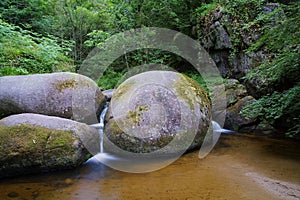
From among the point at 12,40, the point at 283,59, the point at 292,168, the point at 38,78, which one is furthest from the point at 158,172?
the point at 12,40

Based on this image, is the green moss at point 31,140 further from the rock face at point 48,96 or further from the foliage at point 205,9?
the foliage at point 205,9

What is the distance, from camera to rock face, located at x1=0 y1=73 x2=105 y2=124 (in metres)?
4.89

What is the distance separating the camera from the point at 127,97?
14.2ft

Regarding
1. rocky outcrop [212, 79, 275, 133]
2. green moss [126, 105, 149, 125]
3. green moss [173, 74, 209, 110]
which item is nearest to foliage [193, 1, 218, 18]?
rocky outcrop [212, 79, 275, 133]

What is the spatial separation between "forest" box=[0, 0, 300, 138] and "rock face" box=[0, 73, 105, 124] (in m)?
1.26

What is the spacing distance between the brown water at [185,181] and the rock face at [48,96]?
1799 millimetres

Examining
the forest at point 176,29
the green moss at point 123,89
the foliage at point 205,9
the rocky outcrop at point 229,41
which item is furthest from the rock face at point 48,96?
the foliage at point 205,9

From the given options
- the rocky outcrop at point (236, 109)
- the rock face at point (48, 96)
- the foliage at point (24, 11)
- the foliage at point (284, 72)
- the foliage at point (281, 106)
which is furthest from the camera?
the foliage at point (24, 11)

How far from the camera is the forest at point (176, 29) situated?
13.0 ft

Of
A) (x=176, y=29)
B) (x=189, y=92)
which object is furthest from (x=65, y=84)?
(x=176, y=29)

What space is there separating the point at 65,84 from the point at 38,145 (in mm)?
2139

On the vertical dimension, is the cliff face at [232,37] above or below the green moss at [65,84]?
above

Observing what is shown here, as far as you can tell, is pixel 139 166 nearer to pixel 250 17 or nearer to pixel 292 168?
pixel 292 168

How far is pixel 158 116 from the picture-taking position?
396 centimetres
